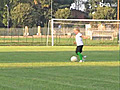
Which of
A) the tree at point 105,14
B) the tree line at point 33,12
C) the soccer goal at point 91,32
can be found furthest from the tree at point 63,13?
the soccer goal at point 91,32

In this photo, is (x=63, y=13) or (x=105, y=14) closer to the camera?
(x=105, y=14)

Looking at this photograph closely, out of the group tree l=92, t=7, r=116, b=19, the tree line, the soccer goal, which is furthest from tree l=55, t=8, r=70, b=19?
the soccer goal

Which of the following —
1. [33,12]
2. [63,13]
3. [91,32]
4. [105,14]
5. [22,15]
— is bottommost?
[91,32]

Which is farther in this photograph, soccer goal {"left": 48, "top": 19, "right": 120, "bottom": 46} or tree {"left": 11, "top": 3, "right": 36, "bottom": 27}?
tree {"left": 11, "top": 3, "right": 36, "bottom": 27}

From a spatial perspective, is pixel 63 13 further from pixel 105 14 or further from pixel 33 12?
pixel 105 14

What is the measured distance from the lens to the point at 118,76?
1402 cm

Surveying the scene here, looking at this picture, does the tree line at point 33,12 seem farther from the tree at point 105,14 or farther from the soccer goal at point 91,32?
the soccer goal at point 91,32

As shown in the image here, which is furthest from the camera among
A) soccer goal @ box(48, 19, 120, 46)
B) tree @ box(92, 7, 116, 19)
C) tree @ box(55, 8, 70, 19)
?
tree @ box(55, 8, 70, 19)

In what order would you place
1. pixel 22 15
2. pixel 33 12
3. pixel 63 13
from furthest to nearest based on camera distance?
pixel 33 12, pixel 63 13, pixel 22 15

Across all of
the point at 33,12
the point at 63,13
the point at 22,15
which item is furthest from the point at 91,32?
the point at 33,12

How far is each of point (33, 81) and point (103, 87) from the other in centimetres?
223

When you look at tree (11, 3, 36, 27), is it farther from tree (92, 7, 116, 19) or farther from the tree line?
tree (92, 7, 116, 19)

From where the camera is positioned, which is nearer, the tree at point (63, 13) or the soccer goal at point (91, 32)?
the soccer goal at point (91, 32)

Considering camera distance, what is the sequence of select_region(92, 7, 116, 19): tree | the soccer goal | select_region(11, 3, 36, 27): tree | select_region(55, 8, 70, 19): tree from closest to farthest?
the soccer goal → select_region(92, 7, 116, 19): tree → select_region(11, 3, 36, 27): tree → select_region(55, 8, 70, 19): tree
